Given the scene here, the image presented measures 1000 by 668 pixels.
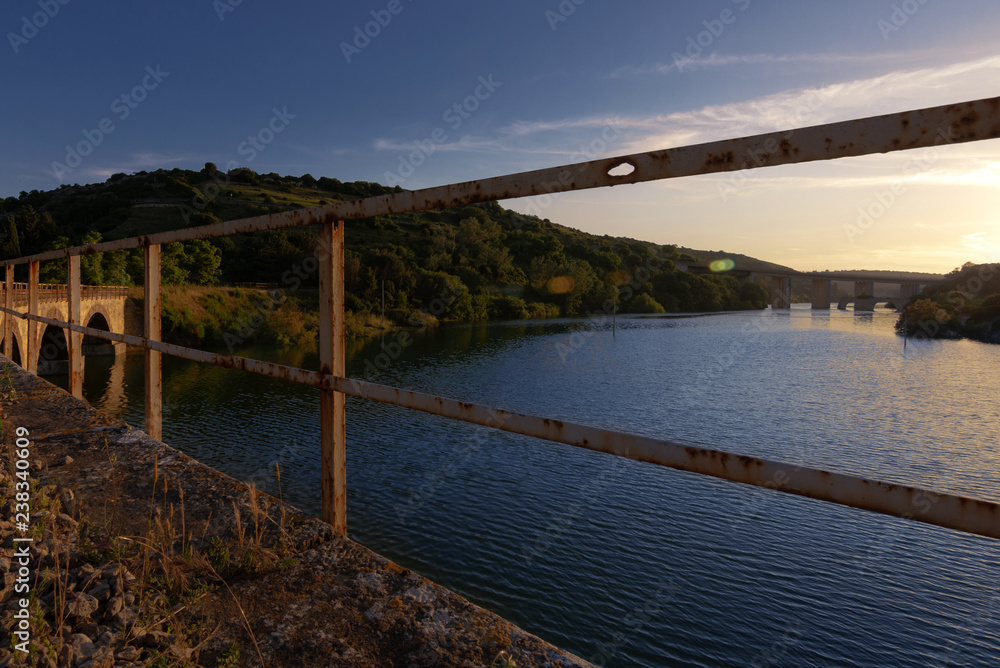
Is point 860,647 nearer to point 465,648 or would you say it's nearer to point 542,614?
point 542,614

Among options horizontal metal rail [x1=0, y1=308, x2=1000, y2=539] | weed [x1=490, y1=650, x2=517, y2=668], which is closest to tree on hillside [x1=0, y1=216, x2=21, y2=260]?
horizontal metal rail [x1=0, y1=308, x2=1000, y2=539]

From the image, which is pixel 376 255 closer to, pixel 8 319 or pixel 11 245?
pixel 11 245

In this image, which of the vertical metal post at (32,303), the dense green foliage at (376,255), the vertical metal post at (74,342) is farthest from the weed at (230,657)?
the dense green foliage at (376,255)

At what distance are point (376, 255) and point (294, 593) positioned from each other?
192 feet

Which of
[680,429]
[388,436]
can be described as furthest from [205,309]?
[680,429]

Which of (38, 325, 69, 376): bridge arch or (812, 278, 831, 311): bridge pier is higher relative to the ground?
(812, 278, 831, 311): bridge pier

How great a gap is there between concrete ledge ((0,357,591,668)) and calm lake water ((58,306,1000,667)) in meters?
6.35

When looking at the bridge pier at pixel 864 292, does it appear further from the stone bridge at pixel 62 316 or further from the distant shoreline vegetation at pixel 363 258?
the stone bridge at pixel 62 316

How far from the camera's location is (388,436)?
53.9 feet

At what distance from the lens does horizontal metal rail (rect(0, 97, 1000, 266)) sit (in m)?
0.93

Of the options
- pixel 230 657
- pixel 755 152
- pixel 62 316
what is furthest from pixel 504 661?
pixel 62 316

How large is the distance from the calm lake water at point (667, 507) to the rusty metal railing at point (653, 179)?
669 centimetres

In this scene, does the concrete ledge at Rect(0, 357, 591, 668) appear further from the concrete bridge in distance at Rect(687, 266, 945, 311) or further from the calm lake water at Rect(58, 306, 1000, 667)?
the concrete bridge in distance at Rect(687, 266, 945, 311)

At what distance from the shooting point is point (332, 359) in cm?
202
